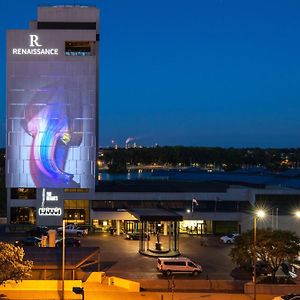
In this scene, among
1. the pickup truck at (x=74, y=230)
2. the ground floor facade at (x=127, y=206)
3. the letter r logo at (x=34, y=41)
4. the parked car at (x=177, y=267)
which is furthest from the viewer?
the letter r logo at (x=34, y=41)

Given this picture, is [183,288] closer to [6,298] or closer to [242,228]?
[6,298]

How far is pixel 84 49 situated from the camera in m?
57.2

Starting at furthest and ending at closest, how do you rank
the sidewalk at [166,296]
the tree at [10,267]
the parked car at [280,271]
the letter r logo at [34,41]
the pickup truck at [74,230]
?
the letter r logo at [34,41] < the pickup truck at [74,230] < the parked car at [280,271] < the sidewalk at [166,296] < the tree at [10,267]

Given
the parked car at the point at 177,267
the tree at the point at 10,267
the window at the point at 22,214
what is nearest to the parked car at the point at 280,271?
the parked car at the point at 177,267

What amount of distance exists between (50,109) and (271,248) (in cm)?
3147

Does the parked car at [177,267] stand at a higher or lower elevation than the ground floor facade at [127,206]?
lower

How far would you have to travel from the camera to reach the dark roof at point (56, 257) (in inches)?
1145

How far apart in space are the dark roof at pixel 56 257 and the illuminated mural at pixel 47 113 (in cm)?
2385

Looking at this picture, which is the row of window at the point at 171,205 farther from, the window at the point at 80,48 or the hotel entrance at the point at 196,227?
the window at the point at 80,48

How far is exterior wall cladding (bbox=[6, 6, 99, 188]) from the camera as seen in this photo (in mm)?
55562

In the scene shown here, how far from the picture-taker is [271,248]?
3131 centimetres

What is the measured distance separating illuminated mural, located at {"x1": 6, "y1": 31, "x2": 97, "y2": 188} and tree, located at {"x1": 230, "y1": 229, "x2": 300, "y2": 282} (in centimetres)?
2672

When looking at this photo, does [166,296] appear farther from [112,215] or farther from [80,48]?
[80,48]

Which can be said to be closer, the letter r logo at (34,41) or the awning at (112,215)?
the awning at (112,215)
